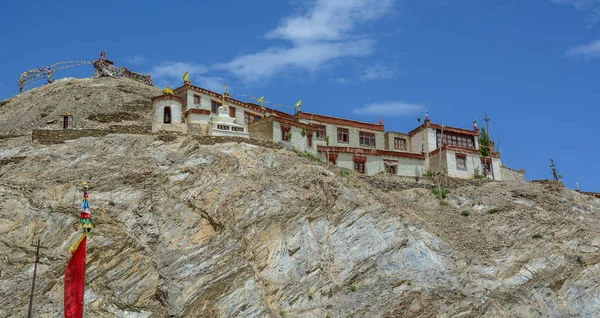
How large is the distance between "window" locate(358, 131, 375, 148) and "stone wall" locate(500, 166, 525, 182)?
14461 mm

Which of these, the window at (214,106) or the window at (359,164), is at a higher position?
the window at (214,106)

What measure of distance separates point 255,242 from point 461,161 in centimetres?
3364

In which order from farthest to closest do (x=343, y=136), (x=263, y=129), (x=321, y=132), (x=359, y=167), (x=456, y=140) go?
(x=456, y=140) < (x=343, y=136) < (x=321, y=132) < (x=359, y=167) < (x=263, y=129)

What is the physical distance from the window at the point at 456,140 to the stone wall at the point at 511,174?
4.42 metres

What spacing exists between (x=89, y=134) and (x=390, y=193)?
85.6ft

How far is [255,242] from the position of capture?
48812mm

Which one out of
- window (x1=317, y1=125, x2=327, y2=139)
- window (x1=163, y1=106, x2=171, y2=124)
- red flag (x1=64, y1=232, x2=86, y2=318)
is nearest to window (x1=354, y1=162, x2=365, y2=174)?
window (x1=317, y1=125, x2=327, y2=139)

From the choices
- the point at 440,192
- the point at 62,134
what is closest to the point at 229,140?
the point at 62,134

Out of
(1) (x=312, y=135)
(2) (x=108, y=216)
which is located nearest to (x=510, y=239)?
(1) (x=312, y=135)

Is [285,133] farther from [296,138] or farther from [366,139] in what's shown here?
[366,139]

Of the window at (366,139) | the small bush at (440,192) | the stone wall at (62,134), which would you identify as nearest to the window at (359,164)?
the window at (366,139)

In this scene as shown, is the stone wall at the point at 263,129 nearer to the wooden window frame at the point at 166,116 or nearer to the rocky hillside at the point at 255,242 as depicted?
the rocky hillside at the point at 255,242

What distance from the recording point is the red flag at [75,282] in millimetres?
38750

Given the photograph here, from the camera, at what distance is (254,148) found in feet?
198
